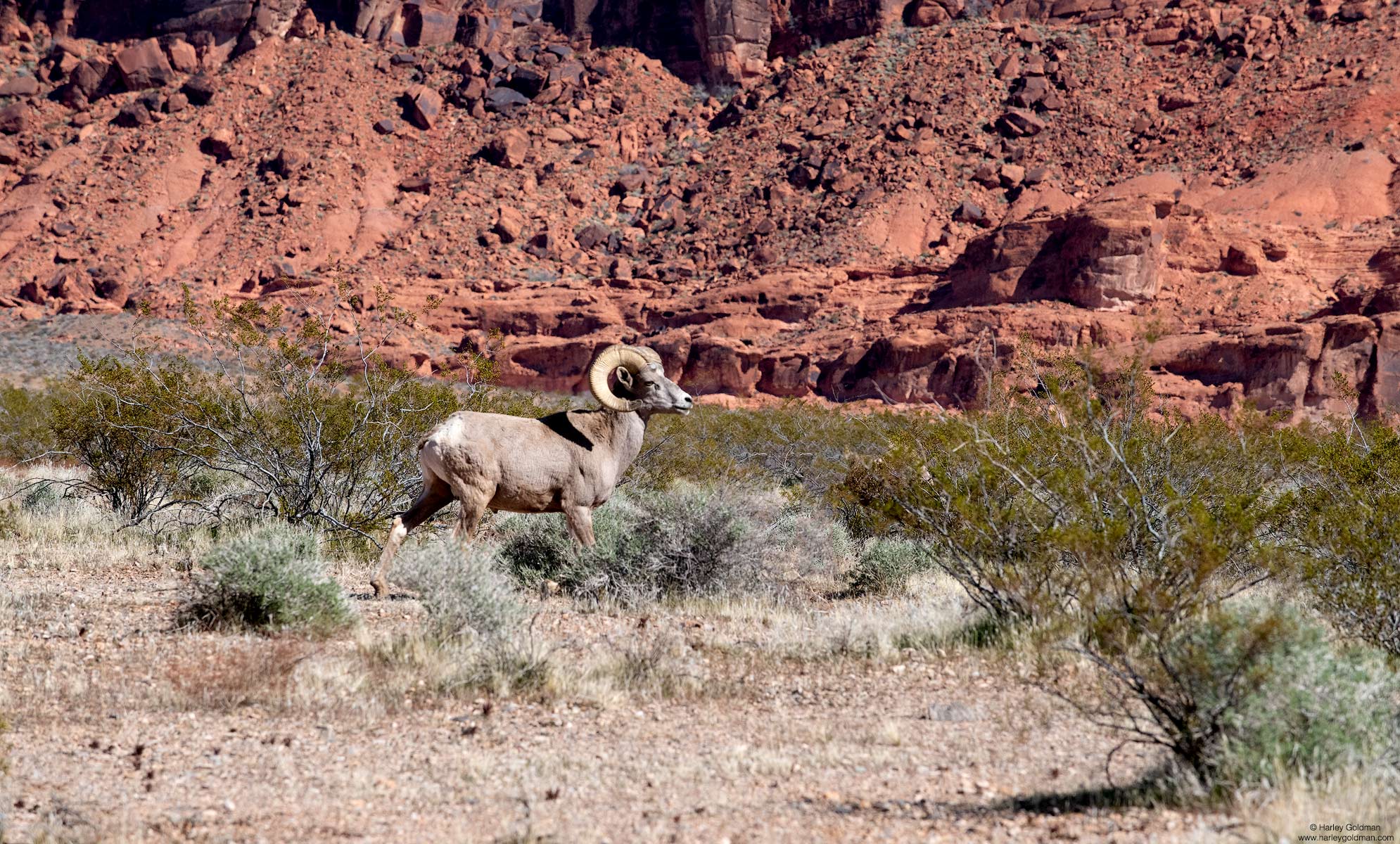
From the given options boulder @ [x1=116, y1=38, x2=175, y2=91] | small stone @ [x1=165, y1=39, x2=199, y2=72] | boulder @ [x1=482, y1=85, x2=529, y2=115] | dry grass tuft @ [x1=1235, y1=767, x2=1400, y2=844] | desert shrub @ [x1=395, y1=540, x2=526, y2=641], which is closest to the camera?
dry grass tuft @ [x1=1235, y1=767, x2=1400, y2=844]

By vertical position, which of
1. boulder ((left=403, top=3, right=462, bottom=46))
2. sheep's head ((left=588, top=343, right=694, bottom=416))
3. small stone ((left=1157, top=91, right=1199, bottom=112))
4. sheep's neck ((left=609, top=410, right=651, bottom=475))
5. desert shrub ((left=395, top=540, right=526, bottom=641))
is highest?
small stone ((left=1157, top=91, right=1199, bottom=112))

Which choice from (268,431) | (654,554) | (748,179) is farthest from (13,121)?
(654,554)

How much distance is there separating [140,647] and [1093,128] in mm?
62609

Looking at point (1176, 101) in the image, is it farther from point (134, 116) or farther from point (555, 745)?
point (555, 745)

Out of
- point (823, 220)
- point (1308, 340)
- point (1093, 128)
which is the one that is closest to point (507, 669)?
point (1308, 340)

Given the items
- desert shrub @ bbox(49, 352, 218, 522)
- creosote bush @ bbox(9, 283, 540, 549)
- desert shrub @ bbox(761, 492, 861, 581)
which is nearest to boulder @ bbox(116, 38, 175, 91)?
desert shrub @ bbox(49, 352, 218, 522)

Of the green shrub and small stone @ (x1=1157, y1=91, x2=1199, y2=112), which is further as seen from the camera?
small stone @ (x1=1157, y1=91, x2=1199, y2=112)

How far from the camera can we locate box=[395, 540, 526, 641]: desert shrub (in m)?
7.11

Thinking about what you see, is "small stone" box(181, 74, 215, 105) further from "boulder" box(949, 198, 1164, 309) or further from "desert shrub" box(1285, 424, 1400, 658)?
"desert shrub" box(1285, 424, 1400, 658)

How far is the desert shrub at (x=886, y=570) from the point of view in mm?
10508

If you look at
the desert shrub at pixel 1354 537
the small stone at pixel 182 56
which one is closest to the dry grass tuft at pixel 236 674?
the desert shrub at pixel 1354 537

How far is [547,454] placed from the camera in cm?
947

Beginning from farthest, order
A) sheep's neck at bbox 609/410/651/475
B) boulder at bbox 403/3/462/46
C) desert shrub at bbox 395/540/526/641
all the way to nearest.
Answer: boulder at bbox 403/3/462/46
sheep's neck at bbox 609/410/651/475
desert shrub at bbox 395/540/526/641

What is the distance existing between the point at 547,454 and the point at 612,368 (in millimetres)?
1173
